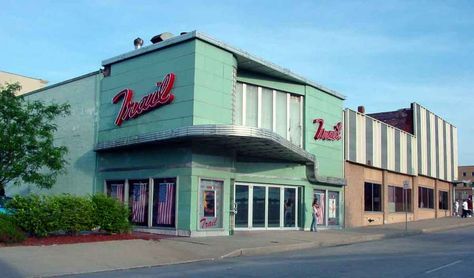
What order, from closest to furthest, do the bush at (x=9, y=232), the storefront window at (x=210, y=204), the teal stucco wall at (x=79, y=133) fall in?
the bush at (x=9, y=232)
the storefront window at (x=210, y=204)
the teal stucco wall at (x=79, y=133)

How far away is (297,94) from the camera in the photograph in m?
26.6

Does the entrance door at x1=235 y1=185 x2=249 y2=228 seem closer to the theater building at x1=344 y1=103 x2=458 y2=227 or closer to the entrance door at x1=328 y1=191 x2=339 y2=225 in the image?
the entrance door at x1=328 y1=191 x2=339 y2=225

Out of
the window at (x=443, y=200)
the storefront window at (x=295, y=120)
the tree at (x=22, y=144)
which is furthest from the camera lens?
the window at (x=443, y=200)

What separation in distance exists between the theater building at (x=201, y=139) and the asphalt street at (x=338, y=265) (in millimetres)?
5022

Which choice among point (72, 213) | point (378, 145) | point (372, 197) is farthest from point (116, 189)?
point (378, 145)

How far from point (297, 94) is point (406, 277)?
1572 centimetres

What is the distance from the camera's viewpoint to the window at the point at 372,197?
108 feet

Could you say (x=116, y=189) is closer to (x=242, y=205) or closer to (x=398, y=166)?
(x=242, y=205)

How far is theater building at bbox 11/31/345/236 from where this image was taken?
21.1 meters

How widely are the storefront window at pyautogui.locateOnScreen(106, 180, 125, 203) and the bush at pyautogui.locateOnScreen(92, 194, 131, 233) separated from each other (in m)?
4.25

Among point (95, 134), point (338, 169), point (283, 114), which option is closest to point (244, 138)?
point (283, 114)

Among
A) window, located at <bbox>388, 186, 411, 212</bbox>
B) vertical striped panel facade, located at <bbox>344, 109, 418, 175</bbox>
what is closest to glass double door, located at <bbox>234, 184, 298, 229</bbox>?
vertical striped panel facade, located at <bbox>344, 109, 418, 175</bbox>

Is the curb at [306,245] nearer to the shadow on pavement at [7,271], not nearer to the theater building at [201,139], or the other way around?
the theater building at [201,139]

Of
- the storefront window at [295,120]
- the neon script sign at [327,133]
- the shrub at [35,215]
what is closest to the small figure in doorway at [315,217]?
the storefront window at [295,120]
